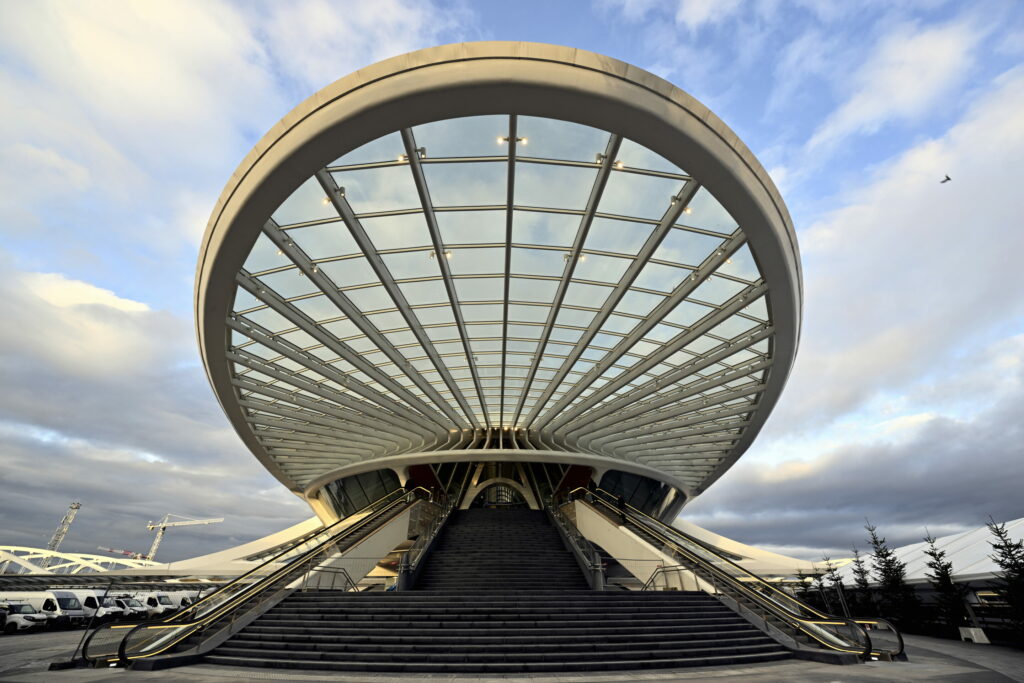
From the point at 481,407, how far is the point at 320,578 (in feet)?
40.3

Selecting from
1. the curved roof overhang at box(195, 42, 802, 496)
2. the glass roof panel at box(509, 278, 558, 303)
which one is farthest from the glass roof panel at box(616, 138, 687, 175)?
the glass roof panel at box(509, 278, 558, 303)

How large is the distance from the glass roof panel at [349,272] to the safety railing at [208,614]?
8959 mm

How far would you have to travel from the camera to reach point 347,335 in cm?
1714

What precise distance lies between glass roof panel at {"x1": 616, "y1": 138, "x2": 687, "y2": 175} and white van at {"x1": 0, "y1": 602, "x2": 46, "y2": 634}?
93.4ft

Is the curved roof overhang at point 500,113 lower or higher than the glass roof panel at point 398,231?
higher

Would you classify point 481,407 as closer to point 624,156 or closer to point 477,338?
point 477,338

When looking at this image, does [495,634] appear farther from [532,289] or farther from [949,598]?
[949,598]

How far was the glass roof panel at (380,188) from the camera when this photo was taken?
1080 cm

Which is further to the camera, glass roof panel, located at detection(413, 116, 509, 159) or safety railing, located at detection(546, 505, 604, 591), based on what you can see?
safety railing, located at detection(546, 505, 604, 591)

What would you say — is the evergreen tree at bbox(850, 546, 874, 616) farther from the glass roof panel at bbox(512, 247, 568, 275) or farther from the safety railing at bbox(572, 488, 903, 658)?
the glass roof panel at bbox(512, 247, 568, 275)

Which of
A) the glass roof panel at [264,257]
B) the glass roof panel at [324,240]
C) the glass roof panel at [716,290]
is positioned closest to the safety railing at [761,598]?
the glass roof panel at [716,290]

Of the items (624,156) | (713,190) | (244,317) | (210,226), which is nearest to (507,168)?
(624,156)

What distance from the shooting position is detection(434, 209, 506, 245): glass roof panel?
12.0m

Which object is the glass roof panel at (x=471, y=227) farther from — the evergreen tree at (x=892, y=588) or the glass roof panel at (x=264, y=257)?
the evergreen tree at (x=892, y=588)
